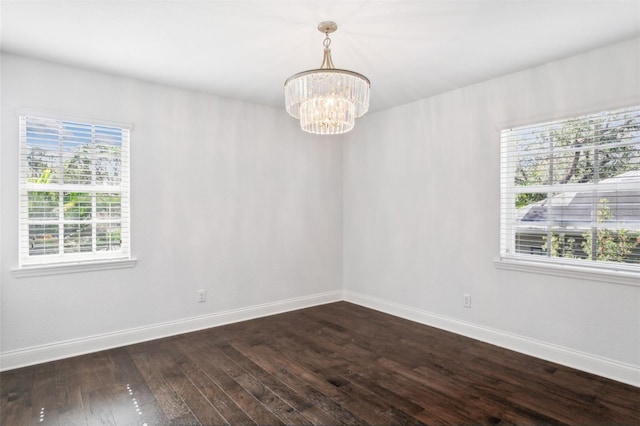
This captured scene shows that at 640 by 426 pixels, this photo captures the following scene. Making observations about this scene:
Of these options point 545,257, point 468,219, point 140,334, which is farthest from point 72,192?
point 545,257

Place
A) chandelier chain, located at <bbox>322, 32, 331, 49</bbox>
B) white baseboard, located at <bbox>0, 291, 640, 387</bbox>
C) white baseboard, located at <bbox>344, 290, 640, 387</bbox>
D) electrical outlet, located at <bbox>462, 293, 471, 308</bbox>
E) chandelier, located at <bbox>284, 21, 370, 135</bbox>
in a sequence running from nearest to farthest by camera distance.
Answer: chandelier, located at <bbox>284, 21, 370, 135</bbox>, chandelier chain, located at <bbox>322, 32, 331, 49</bbox>, white baseboard, located at <bbox>344, 290, 640, 387</bbox>, white baseboard, located at <bbox>0, 291, 640, 387</bbox>, electrical outlet, located at <bbox>462, 293, 471, 308</bbox>

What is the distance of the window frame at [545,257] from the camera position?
2773mm

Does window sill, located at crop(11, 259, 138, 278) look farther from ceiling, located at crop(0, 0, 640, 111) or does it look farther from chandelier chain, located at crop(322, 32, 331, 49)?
chandelier chain, located at crop(322, 32, 331, 49)

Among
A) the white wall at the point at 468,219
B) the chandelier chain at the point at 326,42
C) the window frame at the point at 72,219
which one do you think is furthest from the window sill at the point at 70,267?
the white wall at the point at 468,219

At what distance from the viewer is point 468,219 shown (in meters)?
3.76

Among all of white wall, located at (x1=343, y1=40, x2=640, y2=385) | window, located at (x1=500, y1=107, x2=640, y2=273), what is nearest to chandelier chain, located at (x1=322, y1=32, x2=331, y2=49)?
white wall, located at (x1=343, y1=40, x2=640, y2=385)

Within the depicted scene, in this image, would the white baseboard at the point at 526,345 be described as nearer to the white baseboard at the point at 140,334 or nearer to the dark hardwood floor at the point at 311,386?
the dark hardwood floor at the point at 311,386

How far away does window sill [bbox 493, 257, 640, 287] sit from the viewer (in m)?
2.73

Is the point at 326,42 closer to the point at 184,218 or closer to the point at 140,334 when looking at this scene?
the point at 184,218

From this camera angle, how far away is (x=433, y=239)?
161 inches

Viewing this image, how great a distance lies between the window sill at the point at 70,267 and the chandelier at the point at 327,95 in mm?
2235

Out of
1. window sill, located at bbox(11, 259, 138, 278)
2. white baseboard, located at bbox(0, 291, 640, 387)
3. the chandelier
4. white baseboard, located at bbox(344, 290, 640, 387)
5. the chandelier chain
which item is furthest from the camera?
window sill, located at bbox(11, 259, 138, 278)

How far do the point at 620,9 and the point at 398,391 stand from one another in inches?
114

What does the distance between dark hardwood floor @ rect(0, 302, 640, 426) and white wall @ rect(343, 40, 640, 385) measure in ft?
1.10
